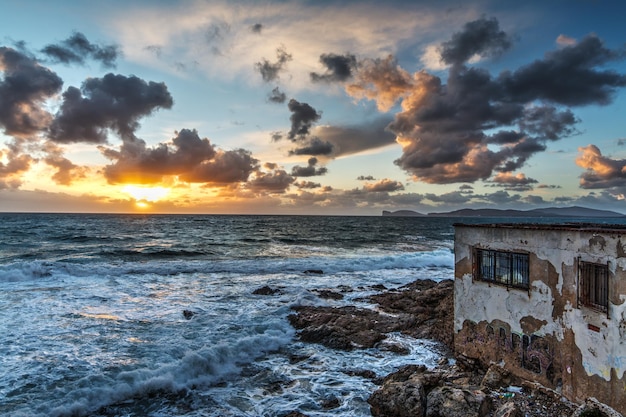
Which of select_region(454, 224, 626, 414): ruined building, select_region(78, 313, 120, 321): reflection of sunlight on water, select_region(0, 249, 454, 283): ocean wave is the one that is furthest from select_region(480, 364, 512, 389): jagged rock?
select_region(0, 249, 454, 283): ocean wave

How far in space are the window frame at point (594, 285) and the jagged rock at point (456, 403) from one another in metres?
3.54

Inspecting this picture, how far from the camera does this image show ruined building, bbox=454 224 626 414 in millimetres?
Answer: 8844

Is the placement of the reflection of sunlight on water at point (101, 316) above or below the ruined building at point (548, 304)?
below

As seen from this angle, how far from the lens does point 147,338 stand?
15914mm

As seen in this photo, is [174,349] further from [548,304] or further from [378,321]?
[548,304]

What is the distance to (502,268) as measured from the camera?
11828 millimetres

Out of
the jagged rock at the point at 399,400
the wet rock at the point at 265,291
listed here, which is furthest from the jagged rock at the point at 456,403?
the wet rock at the point at 265,291

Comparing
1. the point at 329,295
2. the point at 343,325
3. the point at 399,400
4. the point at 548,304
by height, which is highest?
the point at 548,304

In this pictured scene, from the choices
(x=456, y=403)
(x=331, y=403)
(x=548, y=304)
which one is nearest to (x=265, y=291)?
(x=331, y=403)

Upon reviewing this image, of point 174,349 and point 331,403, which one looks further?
point 174,349

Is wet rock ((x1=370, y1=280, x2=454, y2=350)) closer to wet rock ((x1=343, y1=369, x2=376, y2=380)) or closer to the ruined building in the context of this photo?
the ruined building

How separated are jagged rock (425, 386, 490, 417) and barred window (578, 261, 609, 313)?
3.57 meters

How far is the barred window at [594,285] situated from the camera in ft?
29.6

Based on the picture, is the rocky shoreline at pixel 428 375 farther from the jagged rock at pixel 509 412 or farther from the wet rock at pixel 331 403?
the wet rock at pixel 331 403
